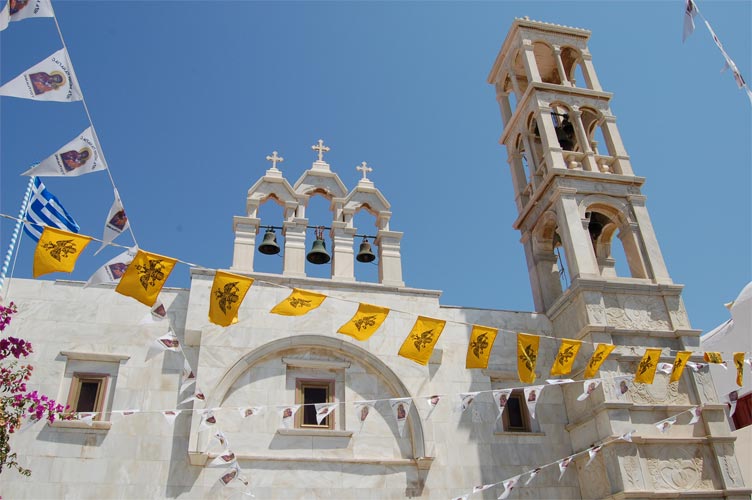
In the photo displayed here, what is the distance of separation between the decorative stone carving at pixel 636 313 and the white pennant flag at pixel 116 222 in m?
10.3

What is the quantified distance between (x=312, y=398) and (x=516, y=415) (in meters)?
4.64

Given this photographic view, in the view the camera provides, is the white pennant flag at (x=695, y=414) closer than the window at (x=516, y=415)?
Yes

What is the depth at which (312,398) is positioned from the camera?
518 inches

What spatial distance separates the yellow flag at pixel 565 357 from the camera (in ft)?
41.1

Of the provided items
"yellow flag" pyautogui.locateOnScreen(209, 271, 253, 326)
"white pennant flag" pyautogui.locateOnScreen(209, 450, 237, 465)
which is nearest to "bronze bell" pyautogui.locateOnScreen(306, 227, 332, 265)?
"yellow flag" pyautogui.locateOnScreen(209, 271, 253, 326)

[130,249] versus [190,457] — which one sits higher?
[130,249]

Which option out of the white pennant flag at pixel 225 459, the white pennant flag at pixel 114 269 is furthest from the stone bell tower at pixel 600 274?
the white pennant flag at pixel 114 269

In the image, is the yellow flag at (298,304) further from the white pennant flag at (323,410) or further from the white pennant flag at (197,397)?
the white pennant flag at (197,397)

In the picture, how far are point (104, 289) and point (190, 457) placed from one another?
4238mm

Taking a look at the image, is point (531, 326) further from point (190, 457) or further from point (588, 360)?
point (190, 457)

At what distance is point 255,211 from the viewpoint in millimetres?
14984

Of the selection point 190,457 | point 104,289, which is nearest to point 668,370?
point 190,457

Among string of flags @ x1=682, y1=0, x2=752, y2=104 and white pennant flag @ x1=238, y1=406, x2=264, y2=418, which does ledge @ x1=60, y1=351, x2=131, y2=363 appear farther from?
string of flags @ x1=682, y1=0, x2=752, y2=104

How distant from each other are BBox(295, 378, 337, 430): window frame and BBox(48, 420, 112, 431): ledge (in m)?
3.61
